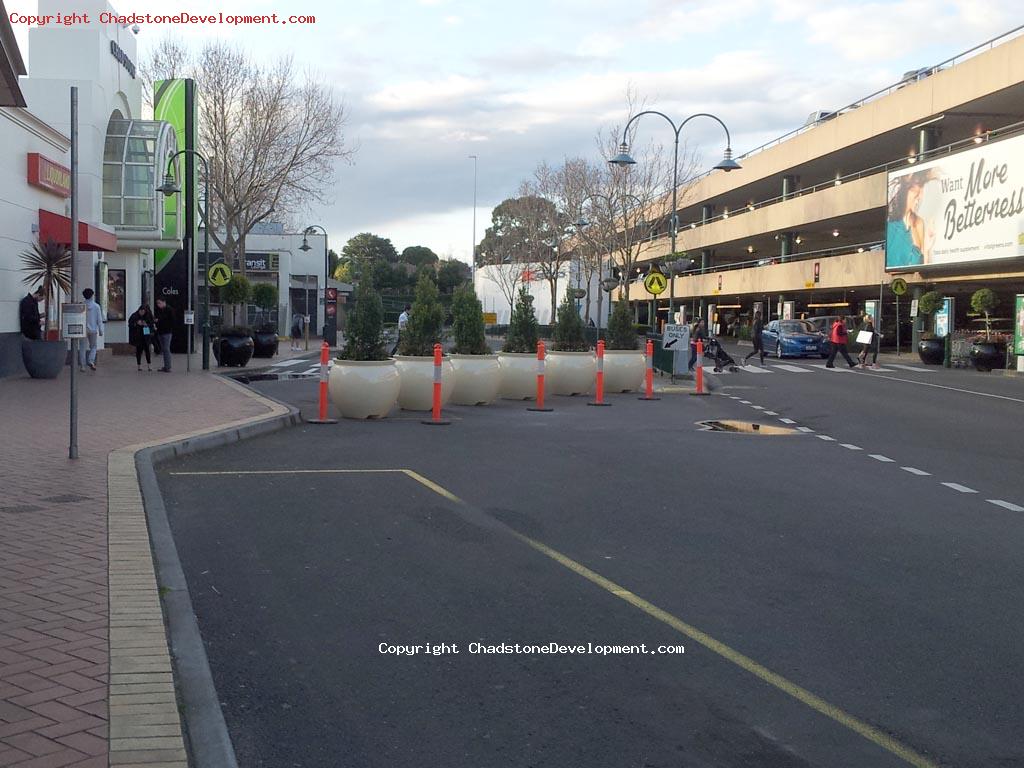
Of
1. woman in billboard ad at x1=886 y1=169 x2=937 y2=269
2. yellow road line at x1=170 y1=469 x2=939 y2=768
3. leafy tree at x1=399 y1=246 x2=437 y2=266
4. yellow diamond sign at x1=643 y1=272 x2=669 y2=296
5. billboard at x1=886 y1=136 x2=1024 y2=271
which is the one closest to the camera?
yellow road line at x1=170 y1=469 x2=939 y2=768

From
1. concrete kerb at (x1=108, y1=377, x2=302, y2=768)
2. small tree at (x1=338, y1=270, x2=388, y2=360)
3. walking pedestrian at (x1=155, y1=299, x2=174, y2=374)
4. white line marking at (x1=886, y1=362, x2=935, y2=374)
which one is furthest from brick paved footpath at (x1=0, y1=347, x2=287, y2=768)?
white line marking at (x1=886, y1=362, x2=935, y2=374)

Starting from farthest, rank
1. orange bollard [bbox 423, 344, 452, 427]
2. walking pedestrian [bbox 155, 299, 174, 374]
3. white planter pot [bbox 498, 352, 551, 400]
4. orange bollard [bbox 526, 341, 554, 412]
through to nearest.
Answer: walking pedestrian [bbox 155, 299, 174, 374]
white planter pot [bbox 498, 352, 551, 400]
orange bollard [bbox 526, 341, 554, 412]
orange bollard [bbox 423, 344, 452, 427]

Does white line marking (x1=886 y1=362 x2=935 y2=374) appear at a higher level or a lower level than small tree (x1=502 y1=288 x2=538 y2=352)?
lower

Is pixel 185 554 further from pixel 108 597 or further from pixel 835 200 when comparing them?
pixel 835 200

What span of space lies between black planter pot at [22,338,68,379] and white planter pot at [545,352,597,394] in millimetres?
9719

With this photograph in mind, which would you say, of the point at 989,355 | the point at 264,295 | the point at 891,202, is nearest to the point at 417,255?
the point at 264,295

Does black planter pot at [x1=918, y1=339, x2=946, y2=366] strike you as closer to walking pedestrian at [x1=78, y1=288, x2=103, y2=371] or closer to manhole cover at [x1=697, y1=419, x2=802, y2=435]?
manhole cover at [x1=697, y1=419, x2=802, y2=435]

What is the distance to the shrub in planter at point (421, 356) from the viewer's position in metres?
17.6

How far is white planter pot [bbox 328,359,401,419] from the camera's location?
16.1 m

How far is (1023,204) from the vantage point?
33.1 meters

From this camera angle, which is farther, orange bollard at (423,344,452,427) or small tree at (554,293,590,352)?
A: small tree at (554,293,590,352)

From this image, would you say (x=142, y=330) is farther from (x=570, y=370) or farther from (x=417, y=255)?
(x=417, y=255)

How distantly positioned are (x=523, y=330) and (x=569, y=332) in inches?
50.1

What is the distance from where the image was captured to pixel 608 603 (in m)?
6.31
